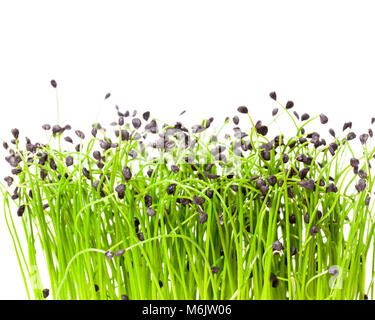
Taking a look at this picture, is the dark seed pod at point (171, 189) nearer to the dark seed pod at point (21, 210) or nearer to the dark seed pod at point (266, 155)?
the dark seed pod at point (266, 155)

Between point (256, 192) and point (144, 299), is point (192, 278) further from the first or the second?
point (256, 192)

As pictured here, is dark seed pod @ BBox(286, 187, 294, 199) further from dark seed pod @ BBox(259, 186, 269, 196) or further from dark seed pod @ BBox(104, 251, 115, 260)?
dark seed pod @ BBox(104, 251, 115, 260)

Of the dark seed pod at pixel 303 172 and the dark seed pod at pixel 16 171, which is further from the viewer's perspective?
the dark seed pod at pixel 16 171

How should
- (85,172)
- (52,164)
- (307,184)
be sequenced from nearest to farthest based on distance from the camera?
(307,184) < (85,172) < (52,164)

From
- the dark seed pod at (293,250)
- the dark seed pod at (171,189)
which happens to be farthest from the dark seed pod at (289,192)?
the dark seed pod at (171,189)

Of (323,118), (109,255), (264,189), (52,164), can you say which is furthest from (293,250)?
(52,164)

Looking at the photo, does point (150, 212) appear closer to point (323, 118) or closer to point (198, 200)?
point (198, 200)

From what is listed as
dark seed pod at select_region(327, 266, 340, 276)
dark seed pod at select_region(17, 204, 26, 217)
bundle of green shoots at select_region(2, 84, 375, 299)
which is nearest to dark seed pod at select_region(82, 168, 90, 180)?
bundle of green shoots at select_region(2, 84, 375, 299)

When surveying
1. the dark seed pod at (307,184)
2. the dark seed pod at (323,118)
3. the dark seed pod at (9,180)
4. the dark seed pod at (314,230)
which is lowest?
the dark seed pod at (314,230)
